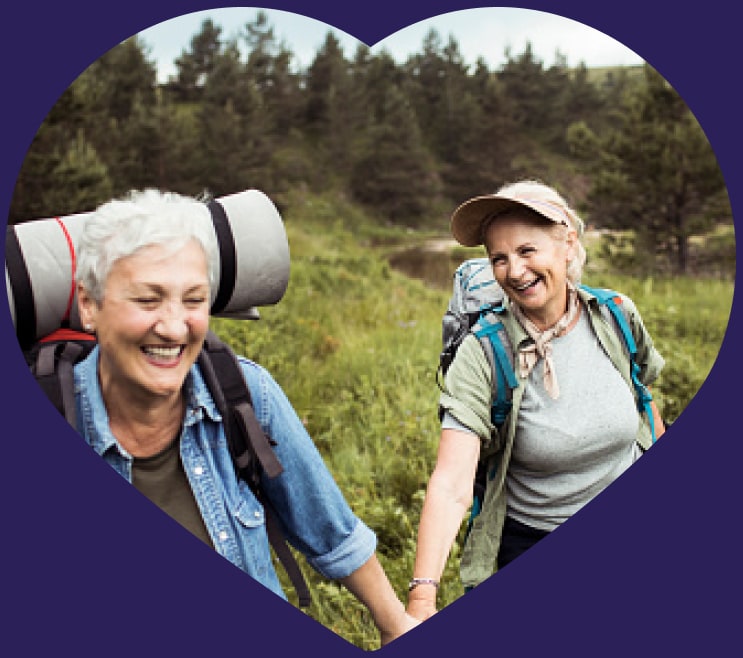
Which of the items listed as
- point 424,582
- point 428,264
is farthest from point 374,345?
point 424,582

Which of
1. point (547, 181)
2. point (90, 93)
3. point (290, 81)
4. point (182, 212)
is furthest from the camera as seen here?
point (290, 81)

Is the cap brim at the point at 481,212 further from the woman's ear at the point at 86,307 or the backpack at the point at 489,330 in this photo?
the woman's ear at the point at 86,307

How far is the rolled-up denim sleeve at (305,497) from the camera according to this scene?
3.39 metres

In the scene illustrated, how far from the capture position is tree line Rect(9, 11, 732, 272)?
4496 mm

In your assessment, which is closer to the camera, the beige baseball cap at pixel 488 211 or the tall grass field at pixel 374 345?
the beige baseball cap at pixel 488 211

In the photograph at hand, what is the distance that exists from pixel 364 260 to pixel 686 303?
163 centimetres

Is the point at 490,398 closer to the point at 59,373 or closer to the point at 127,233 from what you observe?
the point at 127,233

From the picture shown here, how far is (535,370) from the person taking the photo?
365 cm

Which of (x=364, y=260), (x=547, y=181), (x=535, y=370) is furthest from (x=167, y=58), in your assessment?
(x=535, y=370)

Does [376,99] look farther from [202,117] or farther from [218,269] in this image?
[218,269]

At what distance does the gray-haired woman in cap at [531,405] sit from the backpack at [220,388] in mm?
658

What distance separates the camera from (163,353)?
3.20 metres

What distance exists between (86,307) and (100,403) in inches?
15.1

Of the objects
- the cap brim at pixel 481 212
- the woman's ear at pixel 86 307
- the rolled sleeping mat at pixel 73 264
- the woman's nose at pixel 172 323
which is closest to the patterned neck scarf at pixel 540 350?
the cap brim at pixel 481 212
